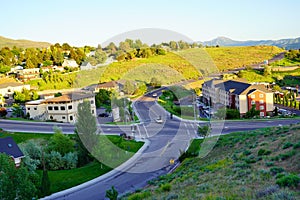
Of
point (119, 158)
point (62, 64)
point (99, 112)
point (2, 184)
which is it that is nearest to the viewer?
point (2, 184)

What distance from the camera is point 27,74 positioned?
62750mm

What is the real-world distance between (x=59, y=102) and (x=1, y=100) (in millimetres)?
15671

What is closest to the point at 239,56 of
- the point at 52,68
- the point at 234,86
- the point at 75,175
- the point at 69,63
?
the point at 69,63

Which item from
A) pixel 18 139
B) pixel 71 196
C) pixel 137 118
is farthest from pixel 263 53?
pixel 71 196

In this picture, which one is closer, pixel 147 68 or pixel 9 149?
pixel 9 149

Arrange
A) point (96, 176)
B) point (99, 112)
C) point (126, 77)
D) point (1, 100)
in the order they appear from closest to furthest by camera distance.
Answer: point (96, 176)
point (126, 77)
point (99, 112)
point (1, 100)

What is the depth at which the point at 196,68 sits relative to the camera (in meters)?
57.2

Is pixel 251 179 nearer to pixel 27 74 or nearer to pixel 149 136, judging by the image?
pixel 149 136

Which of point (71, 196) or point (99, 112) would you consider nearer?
point (71, 196)

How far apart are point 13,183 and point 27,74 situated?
5416 cm

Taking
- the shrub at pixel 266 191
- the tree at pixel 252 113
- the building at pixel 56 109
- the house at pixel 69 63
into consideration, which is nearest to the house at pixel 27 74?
the house at pixel 69 63

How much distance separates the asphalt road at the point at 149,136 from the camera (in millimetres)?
16219

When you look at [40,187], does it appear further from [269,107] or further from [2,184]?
[269,107]

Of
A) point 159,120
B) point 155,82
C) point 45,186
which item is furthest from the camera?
point 155,82
